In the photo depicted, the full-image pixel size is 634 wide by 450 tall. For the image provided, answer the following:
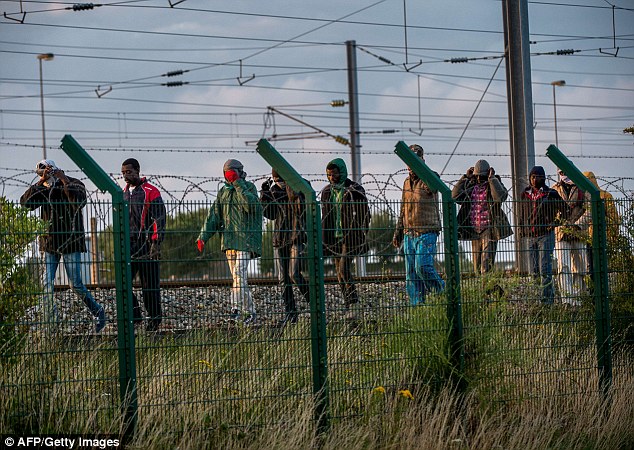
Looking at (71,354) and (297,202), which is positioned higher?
(297,202)

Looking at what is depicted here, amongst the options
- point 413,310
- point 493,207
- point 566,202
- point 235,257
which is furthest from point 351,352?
point 566,202

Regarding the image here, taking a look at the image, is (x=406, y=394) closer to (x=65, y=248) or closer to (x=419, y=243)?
(x=419, y=243)

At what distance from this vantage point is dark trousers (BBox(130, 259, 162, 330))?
23.4 ft

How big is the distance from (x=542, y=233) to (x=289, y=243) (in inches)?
98.9

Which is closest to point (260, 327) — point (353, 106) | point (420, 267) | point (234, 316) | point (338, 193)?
point (234, 316)

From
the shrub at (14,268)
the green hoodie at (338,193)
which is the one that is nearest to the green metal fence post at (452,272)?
the green hoodie at (338,193)

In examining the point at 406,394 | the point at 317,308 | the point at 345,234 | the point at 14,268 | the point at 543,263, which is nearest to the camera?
the point at 14,268

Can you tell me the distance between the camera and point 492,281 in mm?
8375

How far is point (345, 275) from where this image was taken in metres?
7.88

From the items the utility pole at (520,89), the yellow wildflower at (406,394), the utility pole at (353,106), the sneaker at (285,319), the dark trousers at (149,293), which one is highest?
the utility pole at (353,106)

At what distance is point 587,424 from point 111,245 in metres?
4.07

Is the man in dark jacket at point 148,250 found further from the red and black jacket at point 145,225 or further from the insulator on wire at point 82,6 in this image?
the insulator on wire at point 82,6

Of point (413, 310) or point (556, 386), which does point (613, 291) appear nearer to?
point (556, 386)

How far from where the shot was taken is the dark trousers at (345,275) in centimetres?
782
